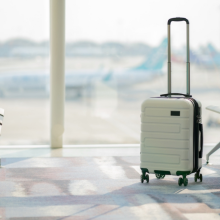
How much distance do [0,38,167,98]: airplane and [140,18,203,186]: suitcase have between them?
6.68 ft

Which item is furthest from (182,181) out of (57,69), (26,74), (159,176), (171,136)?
(26,74)

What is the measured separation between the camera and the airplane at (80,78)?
17.6 ft

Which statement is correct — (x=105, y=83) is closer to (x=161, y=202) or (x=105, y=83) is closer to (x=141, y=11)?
(x=141, y=11)

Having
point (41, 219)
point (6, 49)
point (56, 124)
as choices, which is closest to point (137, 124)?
point (56, 124)

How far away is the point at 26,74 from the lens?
536 cm

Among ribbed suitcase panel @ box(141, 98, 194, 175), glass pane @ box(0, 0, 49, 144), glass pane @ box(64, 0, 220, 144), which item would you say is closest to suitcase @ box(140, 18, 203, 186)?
ribbed suitcase panel @ box(141, 98, 194, 175)

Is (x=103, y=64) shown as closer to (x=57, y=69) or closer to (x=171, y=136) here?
(x=57, y=69)

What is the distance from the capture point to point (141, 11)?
541cm

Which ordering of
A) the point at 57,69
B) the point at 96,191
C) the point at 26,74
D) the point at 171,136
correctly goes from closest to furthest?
the point at 96,191 → the point at 171,136 → the point at 57,69 → the point at 26,74

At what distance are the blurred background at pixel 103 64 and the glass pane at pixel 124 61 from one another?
0.01m

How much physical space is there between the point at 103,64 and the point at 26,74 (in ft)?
3.12

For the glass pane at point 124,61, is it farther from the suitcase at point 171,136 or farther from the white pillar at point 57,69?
the suitcase at point 171,136

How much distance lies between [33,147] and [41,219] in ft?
8.77

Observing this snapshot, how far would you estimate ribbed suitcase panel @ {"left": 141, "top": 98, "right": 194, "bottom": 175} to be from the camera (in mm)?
3389
